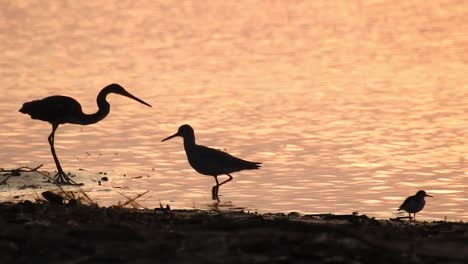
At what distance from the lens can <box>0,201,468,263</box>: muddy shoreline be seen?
10.9m

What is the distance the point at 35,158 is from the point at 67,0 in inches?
1271

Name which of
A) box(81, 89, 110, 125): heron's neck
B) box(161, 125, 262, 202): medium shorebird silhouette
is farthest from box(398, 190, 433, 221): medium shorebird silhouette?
box(81, 89, 110, 125): heron's neck

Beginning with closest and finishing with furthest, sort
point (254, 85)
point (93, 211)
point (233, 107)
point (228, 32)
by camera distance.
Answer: point (93, 211) → point (233, 107) → point (254, 85) → point (228, 32)

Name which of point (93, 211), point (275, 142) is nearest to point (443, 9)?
point (275, 142)

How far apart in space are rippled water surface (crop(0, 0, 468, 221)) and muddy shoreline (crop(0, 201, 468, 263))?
5.23 meters

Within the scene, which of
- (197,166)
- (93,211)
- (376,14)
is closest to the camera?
(93,211)

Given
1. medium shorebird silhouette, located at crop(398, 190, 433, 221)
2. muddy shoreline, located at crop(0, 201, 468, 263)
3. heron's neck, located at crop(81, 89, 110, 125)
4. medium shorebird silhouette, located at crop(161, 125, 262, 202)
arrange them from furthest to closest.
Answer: heron's neck, located at crop(81, 89, 110, 125) < medium shorebird silhouette, located at crop(161, 125, 262, 202) < medium shorebird silhouette, located at crop(398, 190, 433, 221) < muddy shoreline, located at crop(0, 201, 468, 263)

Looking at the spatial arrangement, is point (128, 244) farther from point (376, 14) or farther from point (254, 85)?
point (376, 14)

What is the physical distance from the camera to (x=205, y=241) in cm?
1129

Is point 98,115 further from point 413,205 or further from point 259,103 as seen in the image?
point 413,205

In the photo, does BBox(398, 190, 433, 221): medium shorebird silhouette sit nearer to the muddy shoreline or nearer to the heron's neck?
the muddy shoreline

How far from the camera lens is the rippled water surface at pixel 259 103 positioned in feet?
64.6

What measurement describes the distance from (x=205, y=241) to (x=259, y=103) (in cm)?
1586

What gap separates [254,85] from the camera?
97.3 feet
